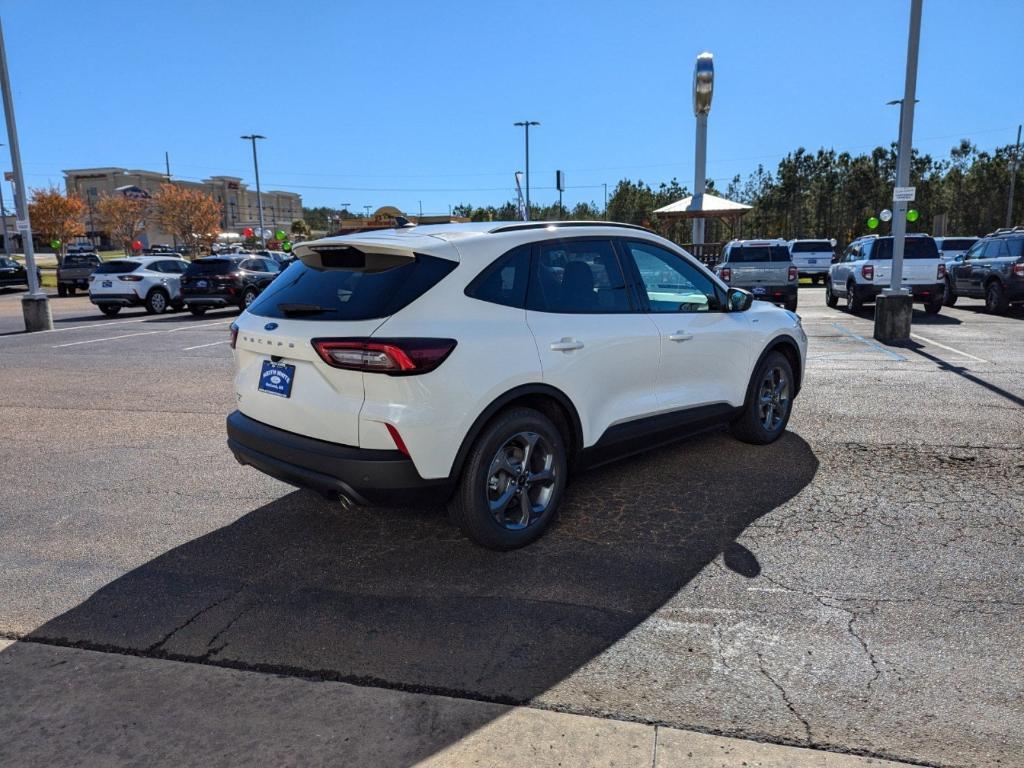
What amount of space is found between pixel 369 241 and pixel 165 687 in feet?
7.36

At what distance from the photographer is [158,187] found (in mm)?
101000

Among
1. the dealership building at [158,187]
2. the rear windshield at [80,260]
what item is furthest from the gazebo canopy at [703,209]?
the dealership building at [158,187]

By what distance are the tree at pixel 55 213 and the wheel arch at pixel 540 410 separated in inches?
3034

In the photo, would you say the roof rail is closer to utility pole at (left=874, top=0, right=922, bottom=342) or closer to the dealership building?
utility pole at (left=874, top=0, right=922, bottom=342)

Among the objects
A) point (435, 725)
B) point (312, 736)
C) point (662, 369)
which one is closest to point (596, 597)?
point (435, 725)

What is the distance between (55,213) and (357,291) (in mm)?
79347

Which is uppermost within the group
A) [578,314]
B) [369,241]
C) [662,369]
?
[369,241]

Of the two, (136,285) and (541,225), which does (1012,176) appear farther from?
(541,225)

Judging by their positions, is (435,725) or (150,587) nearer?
(435,725)

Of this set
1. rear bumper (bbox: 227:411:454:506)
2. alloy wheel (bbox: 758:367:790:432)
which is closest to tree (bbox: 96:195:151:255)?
alloy wheel (bbox: 758:367:790:432)

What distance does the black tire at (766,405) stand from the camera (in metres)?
5.79

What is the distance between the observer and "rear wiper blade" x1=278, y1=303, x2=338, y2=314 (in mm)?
3785

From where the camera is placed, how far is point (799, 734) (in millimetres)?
2568

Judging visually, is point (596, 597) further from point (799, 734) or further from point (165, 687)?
point (165, 687)
